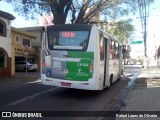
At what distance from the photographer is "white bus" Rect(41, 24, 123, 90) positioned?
45.7 ft

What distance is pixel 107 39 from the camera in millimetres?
16812

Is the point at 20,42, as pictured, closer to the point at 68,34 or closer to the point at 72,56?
the point at 68,34

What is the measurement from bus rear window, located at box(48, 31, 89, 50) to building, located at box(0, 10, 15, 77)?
1742cm

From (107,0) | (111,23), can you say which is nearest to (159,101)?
(107,0)

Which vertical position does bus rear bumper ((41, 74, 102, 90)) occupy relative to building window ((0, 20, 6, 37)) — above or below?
below

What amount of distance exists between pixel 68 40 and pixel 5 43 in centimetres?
1926

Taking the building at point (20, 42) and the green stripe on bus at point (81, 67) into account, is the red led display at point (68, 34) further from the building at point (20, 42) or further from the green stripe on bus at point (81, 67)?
the building at point (20, 42)

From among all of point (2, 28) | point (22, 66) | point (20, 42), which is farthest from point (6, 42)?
point (22, 66)

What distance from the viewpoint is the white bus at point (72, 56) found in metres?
13.9

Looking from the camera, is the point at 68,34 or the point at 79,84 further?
the point at 68,34

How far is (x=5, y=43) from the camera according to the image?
32406 millimetres

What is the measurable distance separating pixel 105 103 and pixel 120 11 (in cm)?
2280

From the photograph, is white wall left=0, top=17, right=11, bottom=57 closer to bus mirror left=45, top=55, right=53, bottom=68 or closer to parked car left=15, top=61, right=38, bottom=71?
parked car left=15, top=61, right=38, bottom=71

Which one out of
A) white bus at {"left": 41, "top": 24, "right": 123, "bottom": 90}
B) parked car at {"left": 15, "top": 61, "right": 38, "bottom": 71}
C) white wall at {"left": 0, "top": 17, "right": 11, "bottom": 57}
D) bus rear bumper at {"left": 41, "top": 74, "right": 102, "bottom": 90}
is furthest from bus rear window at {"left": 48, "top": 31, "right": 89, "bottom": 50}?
parked car at {"left": 15, "top": 61, "right": 38, "bottom": 71}
